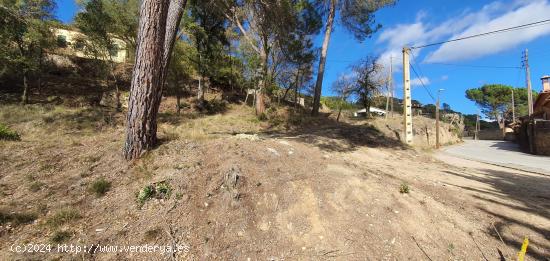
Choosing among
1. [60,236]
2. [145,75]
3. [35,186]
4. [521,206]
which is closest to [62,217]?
[60,236]

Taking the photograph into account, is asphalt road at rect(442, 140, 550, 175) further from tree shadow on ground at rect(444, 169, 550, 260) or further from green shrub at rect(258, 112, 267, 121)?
green shrub at rect(258, 112, 267, 121)

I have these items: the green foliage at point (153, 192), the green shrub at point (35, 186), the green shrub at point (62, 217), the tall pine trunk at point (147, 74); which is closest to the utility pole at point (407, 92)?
the tall pine trunk at point (147, 74)

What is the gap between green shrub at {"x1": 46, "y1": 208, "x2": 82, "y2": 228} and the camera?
10.5 ft

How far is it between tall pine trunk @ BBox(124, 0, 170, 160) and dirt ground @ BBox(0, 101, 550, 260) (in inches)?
16.7

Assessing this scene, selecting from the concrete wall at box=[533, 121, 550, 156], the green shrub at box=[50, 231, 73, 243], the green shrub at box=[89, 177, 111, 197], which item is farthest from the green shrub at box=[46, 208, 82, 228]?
the concrete wall at box=[533, 121, 550, 156]

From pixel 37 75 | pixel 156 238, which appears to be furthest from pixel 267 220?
pixel 37 75

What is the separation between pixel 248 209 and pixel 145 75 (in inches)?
122

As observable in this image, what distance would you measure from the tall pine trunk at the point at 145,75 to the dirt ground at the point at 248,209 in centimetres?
42

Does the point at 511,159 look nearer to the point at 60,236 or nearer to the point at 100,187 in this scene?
the point at 100,187

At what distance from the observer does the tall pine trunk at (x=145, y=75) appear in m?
4.62

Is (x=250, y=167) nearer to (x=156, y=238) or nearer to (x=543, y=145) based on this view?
(x=156, y=238)

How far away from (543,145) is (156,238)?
23.1 m

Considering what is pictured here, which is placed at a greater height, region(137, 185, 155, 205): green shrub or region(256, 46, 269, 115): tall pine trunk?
region(256, 46, 269, 115): tall pine trunk

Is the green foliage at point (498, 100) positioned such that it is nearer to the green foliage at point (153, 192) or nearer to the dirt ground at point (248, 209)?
the dirt ground at point (248, 209)
